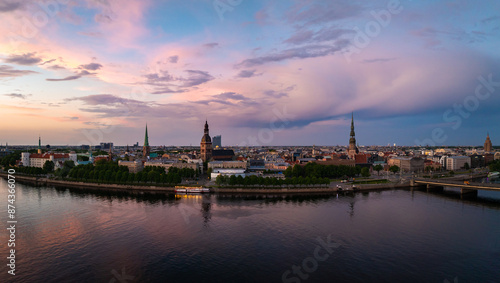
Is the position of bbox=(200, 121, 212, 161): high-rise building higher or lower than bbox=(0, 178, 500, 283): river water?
higher

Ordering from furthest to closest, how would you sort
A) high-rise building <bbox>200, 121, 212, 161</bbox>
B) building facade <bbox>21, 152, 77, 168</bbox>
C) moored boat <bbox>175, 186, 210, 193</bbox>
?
high-rise building <bbox>200, 121, 212, 161</bbox> < building facade <bbox>21, 152, 77, 168</bbox> < moored boat <bbox>175, 186, 210, 193</bbox>

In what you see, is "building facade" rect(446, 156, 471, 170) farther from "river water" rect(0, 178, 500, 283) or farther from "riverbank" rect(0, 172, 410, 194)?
"river water" rect(0, 178, 500, 283)

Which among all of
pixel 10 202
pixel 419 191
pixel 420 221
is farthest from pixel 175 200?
pixel 419 191

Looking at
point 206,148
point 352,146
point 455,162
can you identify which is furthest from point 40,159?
point 455,162

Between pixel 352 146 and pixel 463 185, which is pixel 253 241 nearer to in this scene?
pixel 463 185

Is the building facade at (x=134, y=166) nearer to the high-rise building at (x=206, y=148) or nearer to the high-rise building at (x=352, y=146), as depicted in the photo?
the high-rise building at (x=206, y=148)

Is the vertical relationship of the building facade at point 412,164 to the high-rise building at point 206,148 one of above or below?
below

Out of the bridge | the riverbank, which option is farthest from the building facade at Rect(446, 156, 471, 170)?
the riverbank

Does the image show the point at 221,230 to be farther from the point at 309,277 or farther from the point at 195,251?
the point at 309,277

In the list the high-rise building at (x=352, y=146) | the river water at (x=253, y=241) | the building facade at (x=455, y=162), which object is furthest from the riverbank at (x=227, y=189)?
the building facade at (x=455, y=162)
